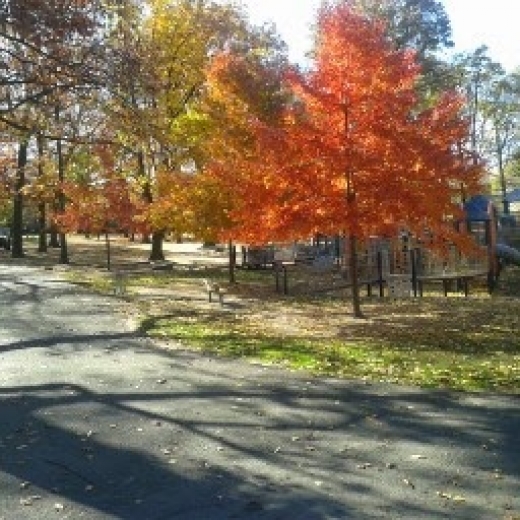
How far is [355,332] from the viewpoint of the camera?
14.8 meters

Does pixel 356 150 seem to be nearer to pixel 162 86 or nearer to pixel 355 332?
pixel 355 332

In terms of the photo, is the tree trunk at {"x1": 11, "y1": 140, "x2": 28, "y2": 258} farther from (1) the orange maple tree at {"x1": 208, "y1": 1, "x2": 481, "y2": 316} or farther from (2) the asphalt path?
(2) the asphalt path

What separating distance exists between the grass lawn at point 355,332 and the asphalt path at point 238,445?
87 cm

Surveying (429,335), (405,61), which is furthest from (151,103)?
(429,335)

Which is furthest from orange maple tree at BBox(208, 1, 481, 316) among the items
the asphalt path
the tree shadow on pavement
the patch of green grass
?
the tree shadow on pavement

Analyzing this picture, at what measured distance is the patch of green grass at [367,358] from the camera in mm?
10164

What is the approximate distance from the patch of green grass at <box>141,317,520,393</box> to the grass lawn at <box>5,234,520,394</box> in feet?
0.05

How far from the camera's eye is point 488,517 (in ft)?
18.4

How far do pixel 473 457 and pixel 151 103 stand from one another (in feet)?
46.9

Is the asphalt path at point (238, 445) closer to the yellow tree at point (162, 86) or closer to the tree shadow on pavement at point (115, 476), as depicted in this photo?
the tree shadow on pavement at point (115, 476)

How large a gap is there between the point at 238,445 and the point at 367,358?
472 cm

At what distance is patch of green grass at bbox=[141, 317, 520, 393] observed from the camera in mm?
10164

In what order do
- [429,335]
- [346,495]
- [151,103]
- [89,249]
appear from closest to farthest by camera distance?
[346,495] < [429,335] < [151,103] < [89,249]

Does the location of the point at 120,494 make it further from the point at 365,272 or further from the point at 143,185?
the point at 143,185
